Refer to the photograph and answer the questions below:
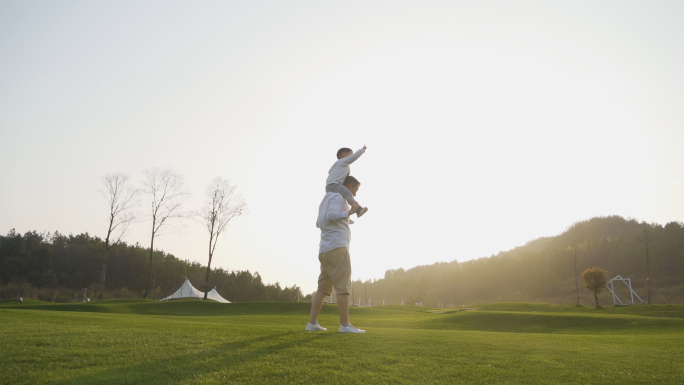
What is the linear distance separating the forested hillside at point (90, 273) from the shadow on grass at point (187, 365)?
57856mm

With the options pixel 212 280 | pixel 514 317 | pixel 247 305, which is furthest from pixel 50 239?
pixel 514 317

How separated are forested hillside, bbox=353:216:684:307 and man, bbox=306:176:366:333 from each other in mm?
57197

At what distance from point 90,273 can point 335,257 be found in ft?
250

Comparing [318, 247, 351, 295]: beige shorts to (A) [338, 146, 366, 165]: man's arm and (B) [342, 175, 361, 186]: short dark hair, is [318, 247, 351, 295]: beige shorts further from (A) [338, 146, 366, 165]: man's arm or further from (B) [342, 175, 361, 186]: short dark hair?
(A) [338, 146, 366, 165]: man's arm

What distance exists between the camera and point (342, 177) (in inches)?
275

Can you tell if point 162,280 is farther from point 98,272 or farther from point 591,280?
point 591,280

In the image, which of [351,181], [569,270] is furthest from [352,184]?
[569,270]

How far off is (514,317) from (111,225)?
3806cm

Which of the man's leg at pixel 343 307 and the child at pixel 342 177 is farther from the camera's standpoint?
the child at pixel 342 177

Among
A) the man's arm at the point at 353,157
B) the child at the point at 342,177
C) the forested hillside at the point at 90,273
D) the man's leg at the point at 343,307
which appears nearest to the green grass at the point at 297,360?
the man's leg at the point at 343,307

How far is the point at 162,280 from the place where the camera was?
263 feet

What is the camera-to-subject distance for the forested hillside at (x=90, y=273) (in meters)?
61.4

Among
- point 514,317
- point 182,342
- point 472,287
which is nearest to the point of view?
point 182,342

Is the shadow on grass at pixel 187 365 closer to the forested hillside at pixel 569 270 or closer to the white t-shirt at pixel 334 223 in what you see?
the white t-shirt at pixel 334 223
